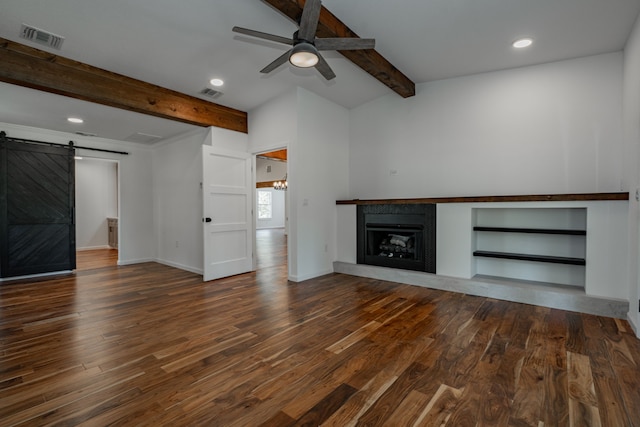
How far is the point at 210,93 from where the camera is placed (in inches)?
173

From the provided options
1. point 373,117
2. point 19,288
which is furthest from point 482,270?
point 19,288

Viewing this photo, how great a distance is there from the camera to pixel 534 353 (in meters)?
2.25

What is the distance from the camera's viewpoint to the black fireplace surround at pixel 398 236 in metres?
4.18

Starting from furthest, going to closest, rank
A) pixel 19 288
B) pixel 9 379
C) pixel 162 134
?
1. pixel 162 134
2. pixel 19 288
3. pixel 9 379

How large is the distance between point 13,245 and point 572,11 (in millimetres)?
8124

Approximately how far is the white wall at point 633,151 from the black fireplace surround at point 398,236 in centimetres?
191

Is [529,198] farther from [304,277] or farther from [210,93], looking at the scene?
[210,93]

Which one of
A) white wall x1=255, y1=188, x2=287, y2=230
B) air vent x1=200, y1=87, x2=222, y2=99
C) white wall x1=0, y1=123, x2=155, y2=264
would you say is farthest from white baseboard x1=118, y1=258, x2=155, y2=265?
white wall x1=255, y1=188, x2=287, y2=230

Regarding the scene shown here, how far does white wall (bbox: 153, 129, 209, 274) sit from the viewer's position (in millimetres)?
5395

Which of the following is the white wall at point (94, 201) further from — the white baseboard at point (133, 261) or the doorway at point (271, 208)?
the doorway at point (271, 208)

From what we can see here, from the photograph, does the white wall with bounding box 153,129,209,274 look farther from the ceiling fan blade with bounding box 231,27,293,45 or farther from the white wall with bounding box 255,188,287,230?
the white wall with bounding box 255,188,287,230

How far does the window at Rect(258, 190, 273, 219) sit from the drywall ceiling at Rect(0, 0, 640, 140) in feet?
34.5

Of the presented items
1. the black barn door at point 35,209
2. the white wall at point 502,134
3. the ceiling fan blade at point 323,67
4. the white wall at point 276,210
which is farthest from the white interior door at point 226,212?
the white wall at point 276,210

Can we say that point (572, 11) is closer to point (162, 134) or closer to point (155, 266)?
point (162, 134)
